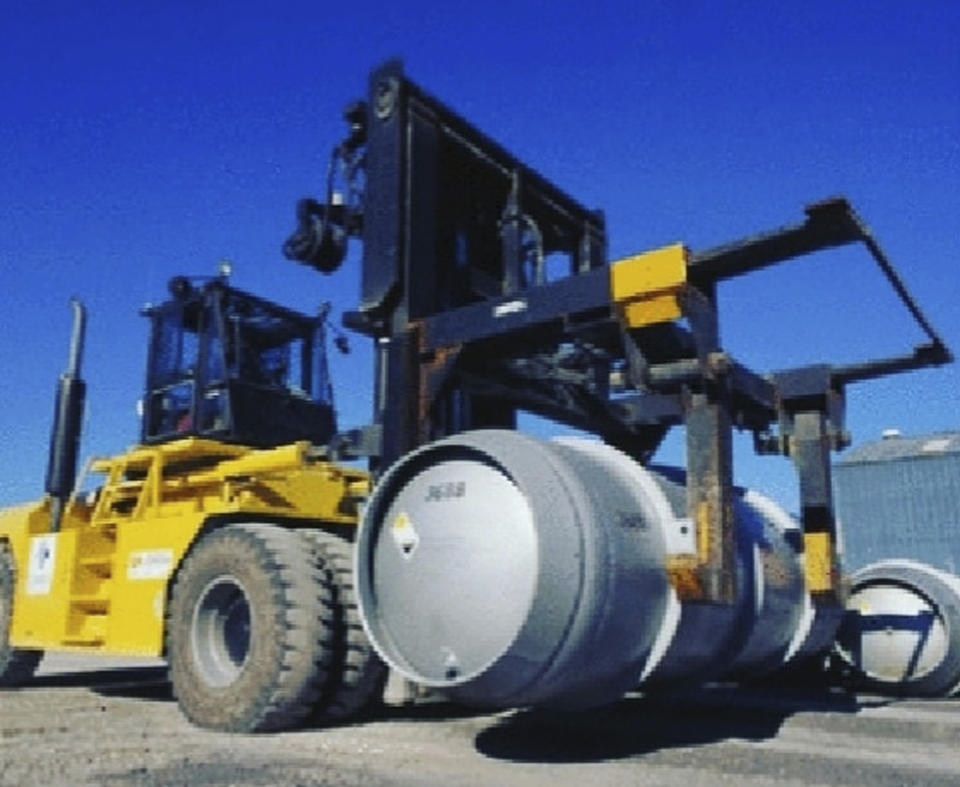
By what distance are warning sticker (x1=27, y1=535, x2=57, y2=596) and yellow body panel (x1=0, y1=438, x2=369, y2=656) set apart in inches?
0.5

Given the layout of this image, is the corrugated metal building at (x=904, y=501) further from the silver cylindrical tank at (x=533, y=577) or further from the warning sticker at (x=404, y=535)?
the warning sticker at (x=404, y=535)

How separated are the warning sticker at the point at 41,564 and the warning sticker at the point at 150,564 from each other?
1.55 meters

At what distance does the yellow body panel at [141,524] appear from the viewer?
6.86m

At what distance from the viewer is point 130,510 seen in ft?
27.6

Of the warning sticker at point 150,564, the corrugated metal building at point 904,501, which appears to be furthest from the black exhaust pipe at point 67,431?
the corrugated metal building at point 904,501

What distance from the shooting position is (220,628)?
21.1ft

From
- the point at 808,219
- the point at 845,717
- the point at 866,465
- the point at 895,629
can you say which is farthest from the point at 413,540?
the point at 866,465

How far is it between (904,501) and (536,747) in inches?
1304

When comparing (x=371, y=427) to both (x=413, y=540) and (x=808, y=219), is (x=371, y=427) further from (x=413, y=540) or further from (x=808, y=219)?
(x=808, y=219)

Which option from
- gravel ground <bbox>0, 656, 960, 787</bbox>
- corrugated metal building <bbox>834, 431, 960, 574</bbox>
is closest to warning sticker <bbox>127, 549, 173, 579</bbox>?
gravel ground <bbox>0, 656, 960, 787</bbox>

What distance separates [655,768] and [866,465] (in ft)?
111

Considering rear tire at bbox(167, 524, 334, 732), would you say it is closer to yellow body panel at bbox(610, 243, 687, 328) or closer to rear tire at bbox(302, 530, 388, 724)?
rear tire at bbox(302, 530, 388, 724)

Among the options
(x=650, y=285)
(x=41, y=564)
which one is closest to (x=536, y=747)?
(x=650, y=285)

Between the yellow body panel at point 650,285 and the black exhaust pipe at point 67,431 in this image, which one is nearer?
the yellow body panel at point 650,285
